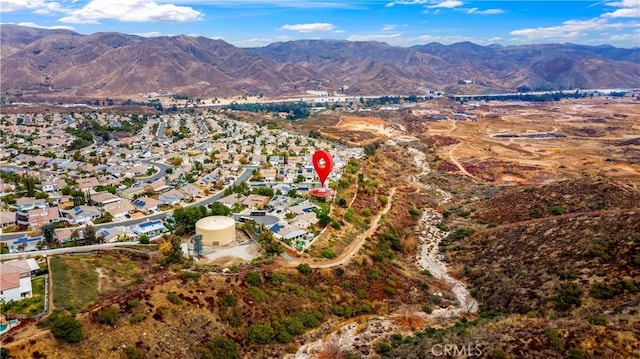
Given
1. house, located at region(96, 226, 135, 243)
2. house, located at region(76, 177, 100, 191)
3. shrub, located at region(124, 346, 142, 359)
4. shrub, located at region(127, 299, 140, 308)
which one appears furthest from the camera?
house, located at region(76, 177, 100, 191)

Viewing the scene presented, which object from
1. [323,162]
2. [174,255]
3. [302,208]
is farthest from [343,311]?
[323,162]

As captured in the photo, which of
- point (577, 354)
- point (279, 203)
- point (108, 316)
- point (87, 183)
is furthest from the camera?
point (87, 183)

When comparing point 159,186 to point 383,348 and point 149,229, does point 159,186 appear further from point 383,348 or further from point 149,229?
point 383,348

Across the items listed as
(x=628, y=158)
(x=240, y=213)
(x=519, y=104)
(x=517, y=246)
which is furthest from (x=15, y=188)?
(x=519, y=104)

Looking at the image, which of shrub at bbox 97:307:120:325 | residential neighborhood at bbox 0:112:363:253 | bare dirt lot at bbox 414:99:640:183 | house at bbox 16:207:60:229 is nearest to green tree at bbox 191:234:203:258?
residential neighborhood at bbox 0:112:363:253

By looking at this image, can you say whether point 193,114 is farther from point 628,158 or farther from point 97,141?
point 628,158

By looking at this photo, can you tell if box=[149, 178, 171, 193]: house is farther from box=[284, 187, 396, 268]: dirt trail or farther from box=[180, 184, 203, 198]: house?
box=[284, 187, 396, 268]: dirt trail
